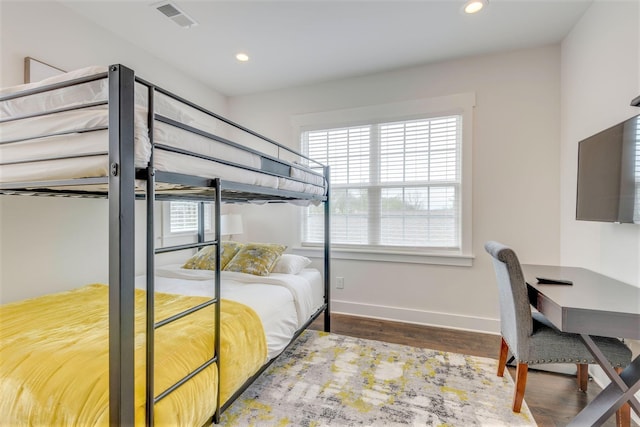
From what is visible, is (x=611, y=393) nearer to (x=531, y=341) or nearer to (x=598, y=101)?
(x=531, y=341)

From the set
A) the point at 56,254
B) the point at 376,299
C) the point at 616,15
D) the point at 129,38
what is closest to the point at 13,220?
the point at 56,254

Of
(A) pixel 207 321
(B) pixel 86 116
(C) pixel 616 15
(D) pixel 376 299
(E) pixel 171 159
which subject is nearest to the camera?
(B) pixel 86 116

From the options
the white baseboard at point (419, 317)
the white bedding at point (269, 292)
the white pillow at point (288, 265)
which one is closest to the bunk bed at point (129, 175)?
the white bedding at point (269, 292)

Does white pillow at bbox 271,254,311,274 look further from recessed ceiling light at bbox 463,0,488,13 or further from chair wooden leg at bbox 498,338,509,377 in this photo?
recessed ceiling light at bbox 463,0,488,13

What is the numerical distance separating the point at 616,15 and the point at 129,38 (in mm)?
3679

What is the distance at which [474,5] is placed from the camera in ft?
7.10

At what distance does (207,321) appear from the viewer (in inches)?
60.8

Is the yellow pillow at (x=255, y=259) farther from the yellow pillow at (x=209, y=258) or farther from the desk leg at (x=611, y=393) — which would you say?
the desk leg at (x=611, y=393)

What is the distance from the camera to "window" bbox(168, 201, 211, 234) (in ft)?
10.4

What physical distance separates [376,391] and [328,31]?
9.03ft

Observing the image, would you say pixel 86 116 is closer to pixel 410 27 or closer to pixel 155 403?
pixel 155 403

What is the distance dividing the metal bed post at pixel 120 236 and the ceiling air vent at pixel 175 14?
1.69m

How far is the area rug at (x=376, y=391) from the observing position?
64.4 inches

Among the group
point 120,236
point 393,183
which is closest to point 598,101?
point 393,183
